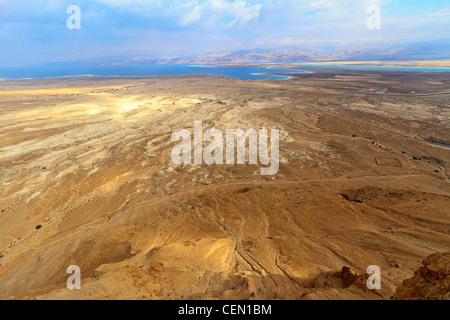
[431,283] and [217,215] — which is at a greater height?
[431,283]

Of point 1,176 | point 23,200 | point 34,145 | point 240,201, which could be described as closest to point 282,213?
point 240,201

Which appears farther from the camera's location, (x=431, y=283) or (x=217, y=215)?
(x=217, y=215)

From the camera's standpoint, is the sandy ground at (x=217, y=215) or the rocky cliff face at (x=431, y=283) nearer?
the rocky cliff face at (x=431, y=283)
